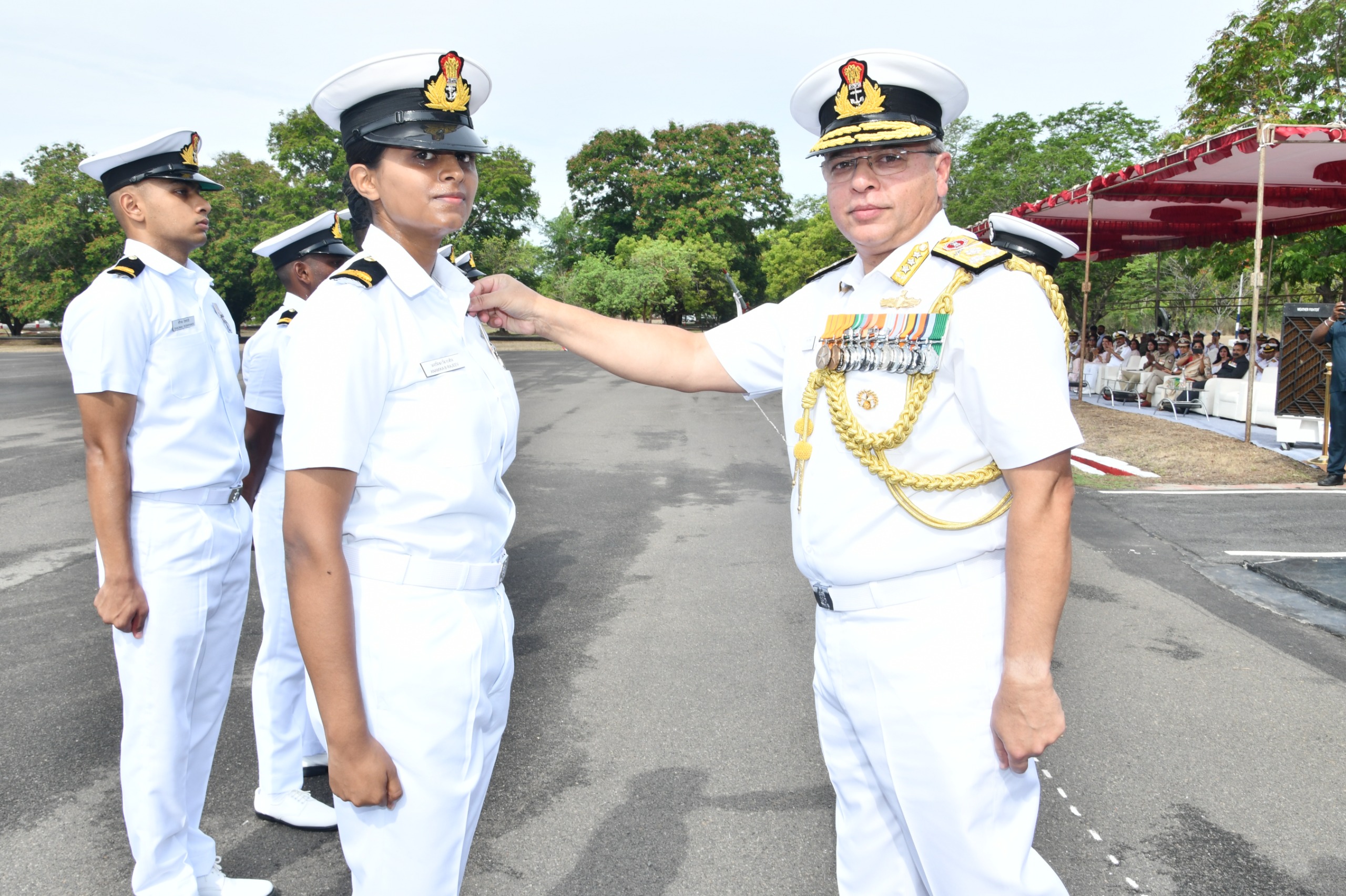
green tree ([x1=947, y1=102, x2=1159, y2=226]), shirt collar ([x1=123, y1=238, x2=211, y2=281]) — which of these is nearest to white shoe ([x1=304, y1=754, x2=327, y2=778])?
shirt collar ([x1=123, y1=238, x2=211, y2=281])

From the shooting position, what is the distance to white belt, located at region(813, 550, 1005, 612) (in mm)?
1774

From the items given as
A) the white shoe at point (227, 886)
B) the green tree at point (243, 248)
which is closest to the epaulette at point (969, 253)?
the white shoe at point (227, 886)

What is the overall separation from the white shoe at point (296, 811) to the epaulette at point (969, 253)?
8.64 feet

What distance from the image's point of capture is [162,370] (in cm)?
259

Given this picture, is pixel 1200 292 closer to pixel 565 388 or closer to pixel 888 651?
pixel 565 388

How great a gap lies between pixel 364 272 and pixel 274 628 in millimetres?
1904

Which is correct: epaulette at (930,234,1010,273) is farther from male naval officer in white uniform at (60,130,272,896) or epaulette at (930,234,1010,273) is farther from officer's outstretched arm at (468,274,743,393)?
male naval officer in white uniform at (60,130,272,896)

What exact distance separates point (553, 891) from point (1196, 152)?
1088 cm

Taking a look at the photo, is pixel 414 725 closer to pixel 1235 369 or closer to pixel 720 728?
pixel 720 728

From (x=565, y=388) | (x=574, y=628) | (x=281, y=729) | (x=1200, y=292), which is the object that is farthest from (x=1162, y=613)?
(x=1200, y=292)

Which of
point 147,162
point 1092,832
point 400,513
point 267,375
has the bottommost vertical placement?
point 1092,832

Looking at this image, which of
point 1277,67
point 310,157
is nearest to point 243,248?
point 310,157

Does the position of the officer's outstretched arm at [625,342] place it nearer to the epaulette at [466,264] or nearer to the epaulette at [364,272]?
the epaulette at [466,264]

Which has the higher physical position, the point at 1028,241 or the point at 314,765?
the point at 1028,241
